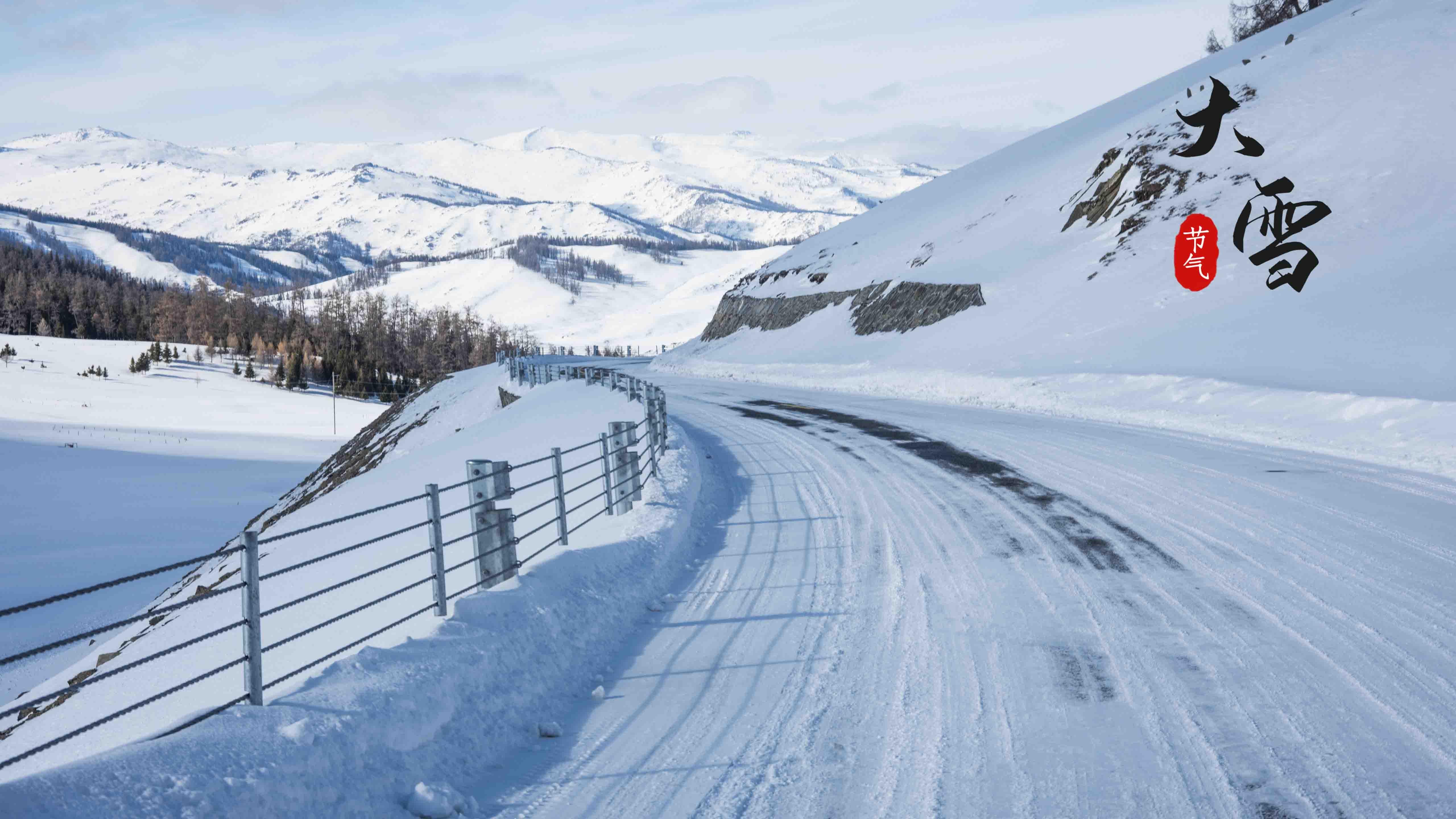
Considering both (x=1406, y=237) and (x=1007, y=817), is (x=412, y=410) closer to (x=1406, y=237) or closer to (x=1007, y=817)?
(x=1406, y=237)

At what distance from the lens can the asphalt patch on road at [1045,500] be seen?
9.60 m

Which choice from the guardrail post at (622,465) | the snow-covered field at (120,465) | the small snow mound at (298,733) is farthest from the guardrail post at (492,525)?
the snow-covered field at (120,465)

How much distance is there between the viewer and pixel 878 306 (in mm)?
52188

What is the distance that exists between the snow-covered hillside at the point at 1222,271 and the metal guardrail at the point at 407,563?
37.9 feet

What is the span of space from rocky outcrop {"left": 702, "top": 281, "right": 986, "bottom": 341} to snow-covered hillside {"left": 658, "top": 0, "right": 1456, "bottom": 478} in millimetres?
540

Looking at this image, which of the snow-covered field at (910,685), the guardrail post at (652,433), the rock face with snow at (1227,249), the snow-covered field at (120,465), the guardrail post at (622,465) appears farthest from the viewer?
the snow-covered field at (120,465)

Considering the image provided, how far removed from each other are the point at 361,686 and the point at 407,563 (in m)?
8.80

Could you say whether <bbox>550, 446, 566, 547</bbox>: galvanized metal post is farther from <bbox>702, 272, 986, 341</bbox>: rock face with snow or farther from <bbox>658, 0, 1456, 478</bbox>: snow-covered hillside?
<bbox>702, 272, 986, 341</bbox>: rock face with snow

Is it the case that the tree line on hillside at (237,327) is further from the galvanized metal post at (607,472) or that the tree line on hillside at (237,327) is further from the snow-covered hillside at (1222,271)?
the galvanized metal post at (607,472)

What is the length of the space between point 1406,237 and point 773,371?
27.3 meters

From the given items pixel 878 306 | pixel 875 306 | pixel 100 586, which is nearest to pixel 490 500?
pixel 100 586

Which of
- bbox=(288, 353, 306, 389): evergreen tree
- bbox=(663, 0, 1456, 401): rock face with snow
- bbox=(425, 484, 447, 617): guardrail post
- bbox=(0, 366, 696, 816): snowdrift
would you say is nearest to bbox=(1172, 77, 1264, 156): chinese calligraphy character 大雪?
bbox=(663, 0, 1456, 401): rock face with snow

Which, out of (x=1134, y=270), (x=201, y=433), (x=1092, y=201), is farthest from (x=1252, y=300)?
(x=201, y=433)

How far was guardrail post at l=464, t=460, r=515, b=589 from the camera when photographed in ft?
28.5
